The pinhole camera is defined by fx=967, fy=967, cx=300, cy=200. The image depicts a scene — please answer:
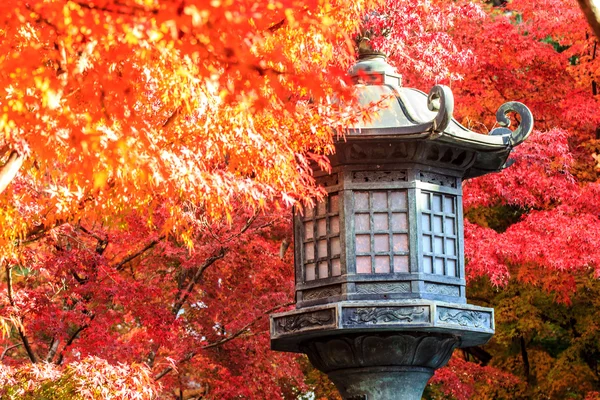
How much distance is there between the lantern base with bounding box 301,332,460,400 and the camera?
8578 millimetres

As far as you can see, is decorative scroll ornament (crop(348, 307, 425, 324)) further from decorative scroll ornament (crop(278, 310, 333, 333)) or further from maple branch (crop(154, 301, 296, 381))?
maple branch (crop(154, 301, 296, 381))

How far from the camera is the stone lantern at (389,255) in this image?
8445mm

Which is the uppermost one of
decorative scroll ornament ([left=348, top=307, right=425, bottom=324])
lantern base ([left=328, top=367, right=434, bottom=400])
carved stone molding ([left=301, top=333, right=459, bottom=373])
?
decorative scroll ornament ([left=348, top=307, right=425, bottom=324])

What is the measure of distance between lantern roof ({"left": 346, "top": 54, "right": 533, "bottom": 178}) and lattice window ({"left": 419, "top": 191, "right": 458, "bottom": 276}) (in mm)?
562

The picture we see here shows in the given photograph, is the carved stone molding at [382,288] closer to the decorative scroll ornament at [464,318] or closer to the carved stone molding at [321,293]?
the carved stone molding at [321,293]

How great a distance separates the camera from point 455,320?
335 inches

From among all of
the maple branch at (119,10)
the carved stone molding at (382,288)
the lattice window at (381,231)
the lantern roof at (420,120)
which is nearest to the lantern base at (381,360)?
the carved stone molding at (382,288)

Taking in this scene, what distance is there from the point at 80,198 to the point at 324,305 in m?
2.48

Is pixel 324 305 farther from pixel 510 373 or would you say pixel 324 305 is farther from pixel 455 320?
pixel 510 373

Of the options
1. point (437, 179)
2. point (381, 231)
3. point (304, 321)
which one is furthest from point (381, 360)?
point (437, 179)

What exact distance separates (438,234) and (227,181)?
2.44 meters

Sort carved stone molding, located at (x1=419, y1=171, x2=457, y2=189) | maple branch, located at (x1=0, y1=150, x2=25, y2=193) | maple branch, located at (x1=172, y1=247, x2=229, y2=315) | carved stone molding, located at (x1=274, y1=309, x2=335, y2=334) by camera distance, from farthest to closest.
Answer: maple branch, located at (x1=172, y1=247, x2=229, y2=315) → carved stone molding, located at (x1=419, y1=171, x2=457, y2=189) → carved stone molding, located at (x1=274, y1=309, x2=335, y2=334) → maple branch, located at (x1=0, y1=150, x2=25, y2=193)

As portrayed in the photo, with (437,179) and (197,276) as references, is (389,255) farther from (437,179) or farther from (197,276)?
(197,276)

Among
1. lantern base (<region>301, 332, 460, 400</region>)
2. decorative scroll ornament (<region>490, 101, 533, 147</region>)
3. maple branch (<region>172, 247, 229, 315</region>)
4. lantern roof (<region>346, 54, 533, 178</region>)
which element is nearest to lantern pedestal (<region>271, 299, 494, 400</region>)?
lantern base (<region>301, 332, 460, 400</region>)
